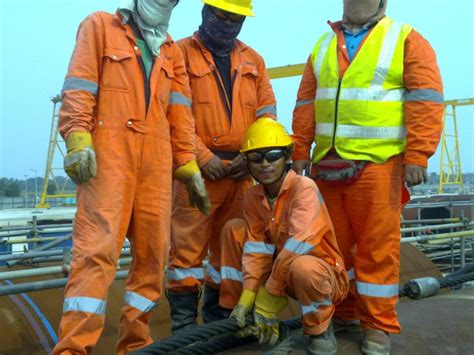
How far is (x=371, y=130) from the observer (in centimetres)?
310

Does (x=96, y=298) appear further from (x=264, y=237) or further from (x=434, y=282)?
(x=434, y=282)

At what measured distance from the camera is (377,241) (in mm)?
2977

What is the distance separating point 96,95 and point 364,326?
75.6 inches

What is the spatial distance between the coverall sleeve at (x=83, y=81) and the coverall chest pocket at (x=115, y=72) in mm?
33

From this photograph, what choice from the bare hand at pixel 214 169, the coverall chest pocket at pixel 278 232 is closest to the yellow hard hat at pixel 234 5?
the bare hand at pixel 214 169

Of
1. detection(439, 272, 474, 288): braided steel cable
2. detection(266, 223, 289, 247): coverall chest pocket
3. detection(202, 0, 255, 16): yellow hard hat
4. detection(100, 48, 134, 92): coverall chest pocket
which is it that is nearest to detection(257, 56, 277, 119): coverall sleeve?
detection(202, 0, 255, 16): yellow hard hat

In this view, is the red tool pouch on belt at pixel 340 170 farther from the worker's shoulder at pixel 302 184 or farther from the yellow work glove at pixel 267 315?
the yellow work glove at pixel 267 315

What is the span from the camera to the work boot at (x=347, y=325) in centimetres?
317

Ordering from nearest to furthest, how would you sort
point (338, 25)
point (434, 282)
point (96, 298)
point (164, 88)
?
point (96, 298) < point (164, 88) < point (338, 25) < point (434, 282)

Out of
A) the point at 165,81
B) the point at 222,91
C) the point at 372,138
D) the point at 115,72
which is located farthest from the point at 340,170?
the point at 115,72

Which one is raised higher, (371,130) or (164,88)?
(164,88)

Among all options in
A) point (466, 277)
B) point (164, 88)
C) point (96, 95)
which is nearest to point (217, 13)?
point (164, 88)

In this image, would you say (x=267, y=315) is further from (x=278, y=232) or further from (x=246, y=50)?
(x=246, y=50)

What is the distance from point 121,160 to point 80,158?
0.25 meters
